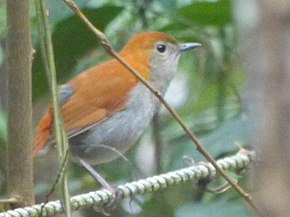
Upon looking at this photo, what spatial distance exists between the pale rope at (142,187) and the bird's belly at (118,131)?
103 centimetres

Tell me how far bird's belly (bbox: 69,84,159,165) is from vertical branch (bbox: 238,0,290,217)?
309 centimetres

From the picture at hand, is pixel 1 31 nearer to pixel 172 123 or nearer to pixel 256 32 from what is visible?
pixel 172 123

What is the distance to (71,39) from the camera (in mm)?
3697

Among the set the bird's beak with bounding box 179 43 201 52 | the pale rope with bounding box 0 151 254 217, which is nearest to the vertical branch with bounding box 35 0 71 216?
the pale rope with bounding box 0 151 254 217

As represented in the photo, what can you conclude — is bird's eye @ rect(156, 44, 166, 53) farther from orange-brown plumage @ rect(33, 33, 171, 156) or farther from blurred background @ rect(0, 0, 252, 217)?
orange-brown plumage @ rect(33, 33, 171, 156)

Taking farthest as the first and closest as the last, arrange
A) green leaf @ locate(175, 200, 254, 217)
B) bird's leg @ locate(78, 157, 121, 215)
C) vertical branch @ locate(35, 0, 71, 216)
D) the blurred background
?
the blurred background
green leaf @ locate(175, 200, 254, 217)
bird's leg @ locate(78, 157, 121, 215)
vertical branch @ locate(35, 0, 71, 216)

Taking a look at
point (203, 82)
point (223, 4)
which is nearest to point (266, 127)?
point (223, 4)

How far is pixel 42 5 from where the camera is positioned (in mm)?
1984

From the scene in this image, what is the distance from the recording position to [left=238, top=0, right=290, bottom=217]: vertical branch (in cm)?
72

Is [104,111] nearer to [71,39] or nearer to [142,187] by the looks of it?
[71,39]

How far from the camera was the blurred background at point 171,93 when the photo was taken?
340 centimetres

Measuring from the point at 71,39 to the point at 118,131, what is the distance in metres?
0.51

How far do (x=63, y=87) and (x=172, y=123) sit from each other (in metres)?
0.90

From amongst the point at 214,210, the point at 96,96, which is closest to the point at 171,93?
the point at 96,96
